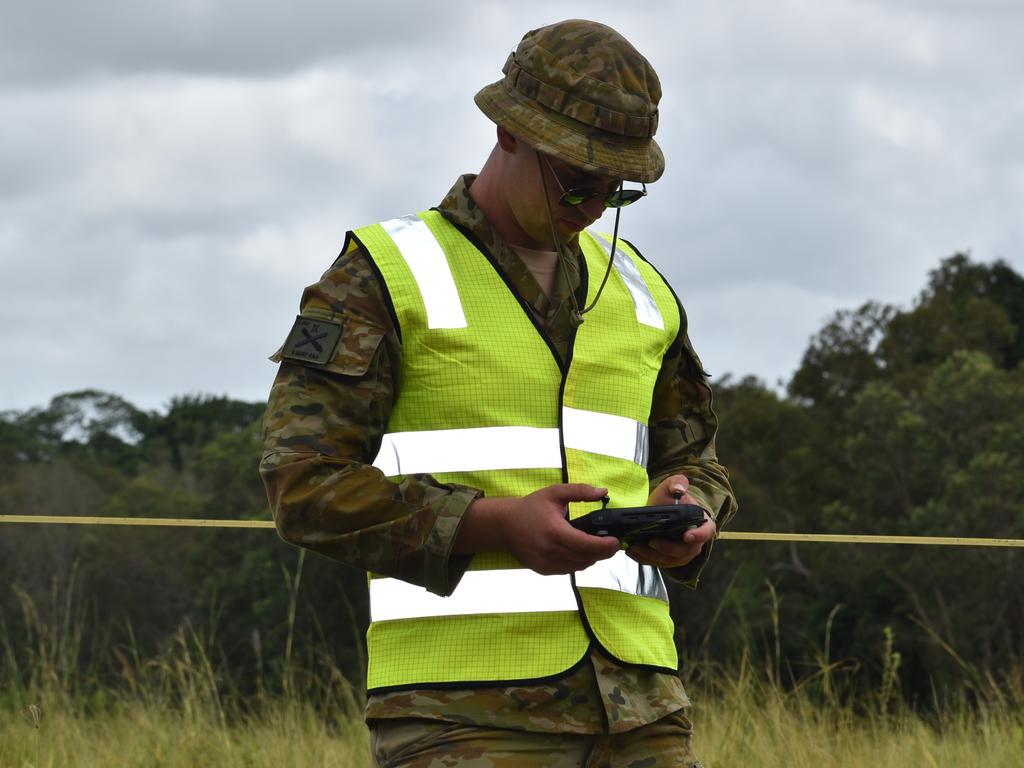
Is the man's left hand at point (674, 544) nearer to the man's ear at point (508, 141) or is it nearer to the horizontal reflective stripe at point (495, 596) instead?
the horizontal reflective stripe at point (495, 596)

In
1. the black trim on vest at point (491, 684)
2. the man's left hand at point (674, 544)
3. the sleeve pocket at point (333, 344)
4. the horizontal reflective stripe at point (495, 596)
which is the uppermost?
the sleeve pocket at point (333, 344)

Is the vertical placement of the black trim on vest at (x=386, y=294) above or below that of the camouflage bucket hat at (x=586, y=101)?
below

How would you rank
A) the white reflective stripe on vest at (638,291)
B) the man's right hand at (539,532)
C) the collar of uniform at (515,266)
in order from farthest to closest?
the white reflective stripe on vest at (638,291), the collar of uniform at (515,266), the man's right hand at (539,532)

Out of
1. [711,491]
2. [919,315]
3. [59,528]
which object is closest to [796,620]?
[919,315]

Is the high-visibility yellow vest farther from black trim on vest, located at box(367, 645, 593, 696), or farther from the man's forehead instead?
the man's forehead

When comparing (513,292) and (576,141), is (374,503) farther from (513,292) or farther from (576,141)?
(576,141)

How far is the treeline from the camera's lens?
41938 mm

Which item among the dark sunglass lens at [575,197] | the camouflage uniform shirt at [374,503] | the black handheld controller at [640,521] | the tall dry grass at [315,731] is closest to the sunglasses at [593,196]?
the dark sunglass lens at [575,197]

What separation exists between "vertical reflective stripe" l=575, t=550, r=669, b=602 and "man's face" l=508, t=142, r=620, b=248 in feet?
1.75

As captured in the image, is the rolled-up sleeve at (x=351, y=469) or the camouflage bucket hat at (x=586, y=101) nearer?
the rolled-up sleeve at (x=351, y=469)

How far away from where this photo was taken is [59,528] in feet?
160

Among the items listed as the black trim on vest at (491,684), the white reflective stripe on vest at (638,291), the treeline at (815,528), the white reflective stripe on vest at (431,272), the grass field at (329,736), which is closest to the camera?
the black trim on vest at (491,684)

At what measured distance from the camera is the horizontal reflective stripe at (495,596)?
259cm

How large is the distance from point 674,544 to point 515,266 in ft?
1.75
